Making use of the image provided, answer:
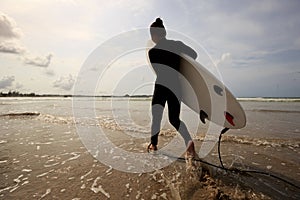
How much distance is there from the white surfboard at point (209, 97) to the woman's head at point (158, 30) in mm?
578

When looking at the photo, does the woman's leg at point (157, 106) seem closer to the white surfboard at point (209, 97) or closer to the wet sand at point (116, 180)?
the white surfboard at point (209, 97)

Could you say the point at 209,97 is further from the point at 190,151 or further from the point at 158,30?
the point at 158,30

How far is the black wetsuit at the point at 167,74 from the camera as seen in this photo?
3836mm

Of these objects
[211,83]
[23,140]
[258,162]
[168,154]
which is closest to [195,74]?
[211,83]

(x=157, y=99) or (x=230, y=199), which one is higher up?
(x=157, y=99)

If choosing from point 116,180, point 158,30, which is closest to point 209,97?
point 158,30

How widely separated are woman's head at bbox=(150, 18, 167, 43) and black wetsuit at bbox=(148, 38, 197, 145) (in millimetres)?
152

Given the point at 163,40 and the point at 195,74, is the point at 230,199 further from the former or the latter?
the point at 163,40

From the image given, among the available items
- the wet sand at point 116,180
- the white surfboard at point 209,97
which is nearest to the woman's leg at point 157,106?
the white surfboard at point 209,97

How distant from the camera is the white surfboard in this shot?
11.3ft

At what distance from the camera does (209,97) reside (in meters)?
3.82

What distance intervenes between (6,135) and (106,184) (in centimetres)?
445

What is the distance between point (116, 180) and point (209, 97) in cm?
202

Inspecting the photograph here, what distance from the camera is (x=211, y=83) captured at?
3754mm
